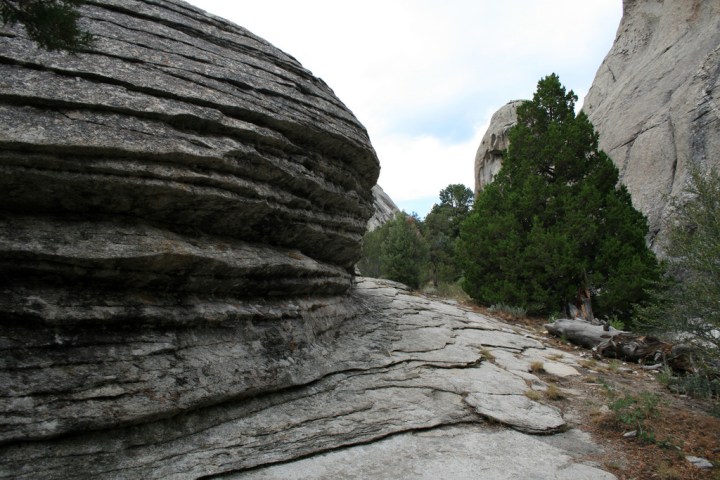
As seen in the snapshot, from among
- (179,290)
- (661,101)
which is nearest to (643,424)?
(179,290)

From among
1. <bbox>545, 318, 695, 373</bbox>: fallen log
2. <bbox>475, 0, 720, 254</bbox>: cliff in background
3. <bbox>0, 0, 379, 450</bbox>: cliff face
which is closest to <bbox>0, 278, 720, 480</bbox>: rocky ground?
<bbox>0, 0, 379, 450</bbox>: cliff face

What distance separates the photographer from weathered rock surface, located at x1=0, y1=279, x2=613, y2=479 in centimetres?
371

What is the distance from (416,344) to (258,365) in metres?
3.53

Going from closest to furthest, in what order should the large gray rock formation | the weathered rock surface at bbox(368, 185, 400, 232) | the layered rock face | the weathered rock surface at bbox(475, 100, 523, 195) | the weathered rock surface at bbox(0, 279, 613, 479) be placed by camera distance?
the weathered rock surface at bbox(0, 279, 613, 479) → the large gray rock formation → the layered rock face → the weathered rock surface at bbox(475, 100, 523, 195) → the weathered rock surface at bbox(368, 185, 400, 232)

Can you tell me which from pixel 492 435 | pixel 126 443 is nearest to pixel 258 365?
pixel 126 443

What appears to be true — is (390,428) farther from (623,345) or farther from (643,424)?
(623,345)

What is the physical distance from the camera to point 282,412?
16.2ft

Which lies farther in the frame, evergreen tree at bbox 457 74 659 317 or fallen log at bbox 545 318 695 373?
evergreen tree at bbox 457 74 659 317

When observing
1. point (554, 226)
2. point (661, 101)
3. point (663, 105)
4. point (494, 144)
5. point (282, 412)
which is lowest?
point (282, 412)

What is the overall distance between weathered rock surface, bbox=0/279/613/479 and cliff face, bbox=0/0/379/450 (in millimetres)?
33

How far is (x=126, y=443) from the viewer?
150 inches

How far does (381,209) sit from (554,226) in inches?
1308

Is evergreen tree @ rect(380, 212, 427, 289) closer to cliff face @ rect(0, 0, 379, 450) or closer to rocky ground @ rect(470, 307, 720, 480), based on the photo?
rocky ground @ rect(470, 307, 720, 480)

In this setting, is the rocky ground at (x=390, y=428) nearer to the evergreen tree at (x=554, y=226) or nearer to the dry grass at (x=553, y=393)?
the dry grass at (x=553, y=393)
